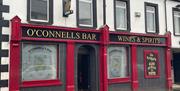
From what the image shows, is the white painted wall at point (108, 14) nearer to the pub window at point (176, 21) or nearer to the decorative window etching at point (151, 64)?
the pub window at point (176, 21)

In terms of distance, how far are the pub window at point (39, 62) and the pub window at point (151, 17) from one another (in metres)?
7.06

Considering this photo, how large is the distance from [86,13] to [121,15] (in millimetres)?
2570

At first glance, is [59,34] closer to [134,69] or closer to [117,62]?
[117,62]

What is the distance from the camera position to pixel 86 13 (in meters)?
15.8

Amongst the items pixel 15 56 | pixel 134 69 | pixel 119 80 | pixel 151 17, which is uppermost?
pixel 151 17

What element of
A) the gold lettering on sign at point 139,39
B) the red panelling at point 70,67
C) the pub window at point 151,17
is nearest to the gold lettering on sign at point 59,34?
the red panelling at point 70,67

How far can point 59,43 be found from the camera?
47.2 ft

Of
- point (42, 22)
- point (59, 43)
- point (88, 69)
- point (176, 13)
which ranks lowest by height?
point (88, 69)

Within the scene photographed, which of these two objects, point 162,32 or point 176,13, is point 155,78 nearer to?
point 162,32

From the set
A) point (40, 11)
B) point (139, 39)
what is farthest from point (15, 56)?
point (139, 39)

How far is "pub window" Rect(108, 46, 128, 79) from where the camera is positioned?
16391 millimetres

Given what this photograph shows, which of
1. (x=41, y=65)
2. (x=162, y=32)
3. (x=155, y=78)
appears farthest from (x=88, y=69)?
(x=162, y=32)

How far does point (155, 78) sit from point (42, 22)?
328 inches

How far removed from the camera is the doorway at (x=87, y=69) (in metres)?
15.7
